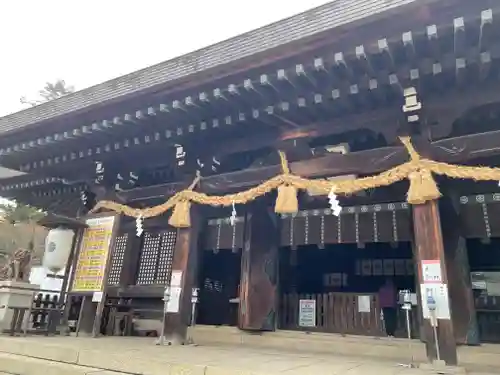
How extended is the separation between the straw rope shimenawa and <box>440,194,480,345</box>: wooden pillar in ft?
5.11

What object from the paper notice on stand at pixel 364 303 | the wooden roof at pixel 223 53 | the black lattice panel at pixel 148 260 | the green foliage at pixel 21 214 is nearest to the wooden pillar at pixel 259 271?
the paper notice on stand at pixel 364 303

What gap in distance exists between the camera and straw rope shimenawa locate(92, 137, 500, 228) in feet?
15.2

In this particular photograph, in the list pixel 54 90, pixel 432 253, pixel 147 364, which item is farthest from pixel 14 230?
pixel 432 253

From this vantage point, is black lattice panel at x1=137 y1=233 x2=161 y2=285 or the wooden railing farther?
black lattice panel at x1=137 y1=233 x2=161 y2=285

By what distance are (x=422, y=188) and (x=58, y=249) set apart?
7031 millimetres

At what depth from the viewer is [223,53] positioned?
6438 mm

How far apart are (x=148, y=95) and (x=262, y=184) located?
227cm

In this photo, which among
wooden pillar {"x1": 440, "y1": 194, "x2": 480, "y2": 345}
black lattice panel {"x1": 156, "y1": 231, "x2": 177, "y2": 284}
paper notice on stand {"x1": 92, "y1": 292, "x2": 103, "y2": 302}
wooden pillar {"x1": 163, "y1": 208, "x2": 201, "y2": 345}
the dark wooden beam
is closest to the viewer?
the dark wooden beam

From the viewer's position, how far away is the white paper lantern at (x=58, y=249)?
7.77 metres

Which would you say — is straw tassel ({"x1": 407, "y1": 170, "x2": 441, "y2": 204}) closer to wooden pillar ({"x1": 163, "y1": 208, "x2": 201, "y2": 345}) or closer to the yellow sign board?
wooden pillar ({"x1": 163, "y1": 208, "x2": 201, "y2": 345})

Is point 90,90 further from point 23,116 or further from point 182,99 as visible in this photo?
point 182,99

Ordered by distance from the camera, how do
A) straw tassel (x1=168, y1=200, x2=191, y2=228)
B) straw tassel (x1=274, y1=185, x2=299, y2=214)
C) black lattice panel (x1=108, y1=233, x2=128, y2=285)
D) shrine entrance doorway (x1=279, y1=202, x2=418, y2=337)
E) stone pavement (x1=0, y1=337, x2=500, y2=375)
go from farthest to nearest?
1. black lattice panel (x1=108, y1=233, x2=128, y2=285)
2. straw tassel (x1=168, y1=200, x2=191, y2=228)
3. shrine entrance doorway (x1=279, y1=202, x2=418, y2=337)
4. straw tassel (x1=274, y1=185, x2=299, y2=214)
5. stone pavement (x1=0, y1=337, x2=500, y2=375)

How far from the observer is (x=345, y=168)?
559 centimetres

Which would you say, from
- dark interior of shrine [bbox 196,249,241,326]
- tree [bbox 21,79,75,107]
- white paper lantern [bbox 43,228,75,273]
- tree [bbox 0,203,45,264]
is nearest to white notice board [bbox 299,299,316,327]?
dark interior of shrine [bbox 196,249,241,326]
